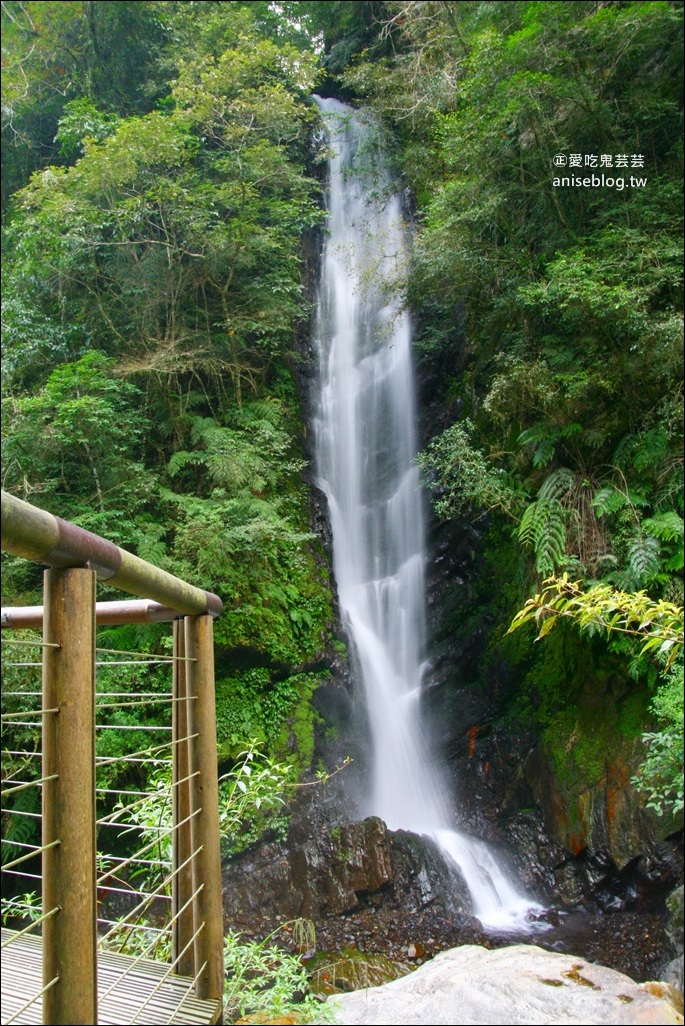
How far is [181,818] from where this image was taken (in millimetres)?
1831

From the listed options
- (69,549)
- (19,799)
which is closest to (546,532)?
(19,799)

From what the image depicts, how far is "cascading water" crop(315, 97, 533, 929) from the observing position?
260 inches

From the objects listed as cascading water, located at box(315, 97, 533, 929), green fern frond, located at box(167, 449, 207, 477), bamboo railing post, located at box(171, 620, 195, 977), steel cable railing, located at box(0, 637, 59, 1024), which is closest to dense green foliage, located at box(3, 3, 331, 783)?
green fern frond, located at box(167, 449, 207, 477)

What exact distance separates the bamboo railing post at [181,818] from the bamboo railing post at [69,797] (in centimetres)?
63

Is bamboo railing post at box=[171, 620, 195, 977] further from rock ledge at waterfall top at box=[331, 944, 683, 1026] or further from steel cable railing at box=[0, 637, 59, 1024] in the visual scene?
rock ledge at waterfall top at box=[331, 944, 683, 1026]

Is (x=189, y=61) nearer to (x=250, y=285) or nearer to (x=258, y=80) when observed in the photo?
(x=258, y=80)

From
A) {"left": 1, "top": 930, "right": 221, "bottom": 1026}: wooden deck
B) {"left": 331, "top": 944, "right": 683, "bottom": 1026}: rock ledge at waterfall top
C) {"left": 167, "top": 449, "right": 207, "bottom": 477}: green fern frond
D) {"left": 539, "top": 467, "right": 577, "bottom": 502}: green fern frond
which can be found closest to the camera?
{"left": 1, "top": 930, "right": 221, "bottom": 1026}: wooden deck

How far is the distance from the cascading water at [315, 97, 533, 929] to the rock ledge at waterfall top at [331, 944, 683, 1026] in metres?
3.67

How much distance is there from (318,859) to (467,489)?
374 cm

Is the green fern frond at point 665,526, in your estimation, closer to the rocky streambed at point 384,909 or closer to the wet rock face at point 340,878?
the rocky streambed at point 384,909

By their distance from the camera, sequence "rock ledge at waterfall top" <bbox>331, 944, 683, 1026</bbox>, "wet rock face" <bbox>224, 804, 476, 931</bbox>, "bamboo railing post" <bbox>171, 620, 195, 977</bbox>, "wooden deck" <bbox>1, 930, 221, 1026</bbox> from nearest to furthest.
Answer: "wooden deck" <bbox>1, 930, 221, 1026</bbox> → "rock ledge at waterfall top" <bbox>331, 944, 683, 1026</bbox> → "bamboo railing post" <bbox>171, 620, 195, 977</bbox> → "wet rock face" <bbox>224, 804, 476, 931</bbox>

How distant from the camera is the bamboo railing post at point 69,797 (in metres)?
1.08

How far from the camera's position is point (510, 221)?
722cm

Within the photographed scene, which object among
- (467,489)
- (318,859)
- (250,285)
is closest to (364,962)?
(318,859)
